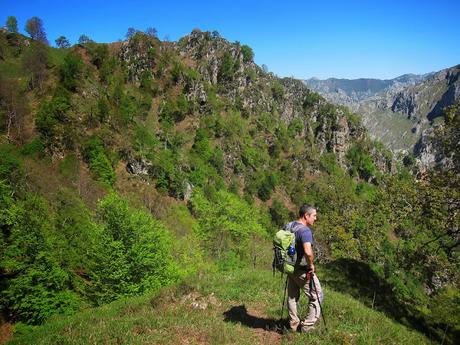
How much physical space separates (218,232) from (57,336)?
36969mm

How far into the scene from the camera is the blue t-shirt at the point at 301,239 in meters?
7.60

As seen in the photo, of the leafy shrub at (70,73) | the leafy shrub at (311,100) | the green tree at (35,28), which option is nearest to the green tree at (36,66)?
the leafy shrub at (70,73)

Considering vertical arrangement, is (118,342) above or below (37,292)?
above

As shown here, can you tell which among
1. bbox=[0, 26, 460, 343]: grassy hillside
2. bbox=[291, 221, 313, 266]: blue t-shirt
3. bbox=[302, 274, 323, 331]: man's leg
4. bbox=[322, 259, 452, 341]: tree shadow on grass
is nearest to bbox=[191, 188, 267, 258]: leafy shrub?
bbox=[0, 26, 460, 343]: grassy hillside

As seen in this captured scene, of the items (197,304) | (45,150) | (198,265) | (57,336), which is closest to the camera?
Result: (57,336)

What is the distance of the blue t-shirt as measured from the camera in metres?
7.60

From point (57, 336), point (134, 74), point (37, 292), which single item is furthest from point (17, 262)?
point (134, 74)

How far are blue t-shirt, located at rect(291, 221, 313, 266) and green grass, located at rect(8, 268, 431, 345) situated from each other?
2003 mm

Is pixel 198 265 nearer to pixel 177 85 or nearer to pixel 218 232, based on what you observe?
pixel 218 232

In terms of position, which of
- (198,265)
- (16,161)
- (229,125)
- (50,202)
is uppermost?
(229,125)

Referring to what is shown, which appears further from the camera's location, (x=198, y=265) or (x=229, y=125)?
(x=229, y=125)

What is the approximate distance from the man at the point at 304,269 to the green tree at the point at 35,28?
395 ft

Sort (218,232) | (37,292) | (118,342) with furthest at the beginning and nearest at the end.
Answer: (218,232)
(37,292)
(118,342)

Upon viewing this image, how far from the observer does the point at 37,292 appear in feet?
102
